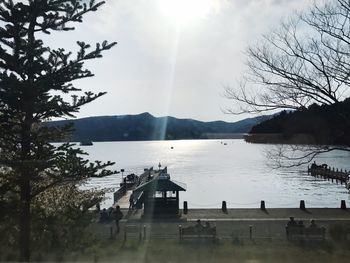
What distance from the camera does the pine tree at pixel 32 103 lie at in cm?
1030

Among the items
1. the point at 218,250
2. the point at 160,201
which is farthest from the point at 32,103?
the point at 160,201

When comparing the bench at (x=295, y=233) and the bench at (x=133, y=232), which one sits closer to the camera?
the bench at (x=295, y=233)

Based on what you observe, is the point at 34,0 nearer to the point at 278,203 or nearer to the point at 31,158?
the point at 31,158

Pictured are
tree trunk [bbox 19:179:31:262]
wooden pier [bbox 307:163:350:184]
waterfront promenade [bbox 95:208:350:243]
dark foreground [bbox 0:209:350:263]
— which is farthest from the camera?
wooden pier [bbox 307:163:350:184]

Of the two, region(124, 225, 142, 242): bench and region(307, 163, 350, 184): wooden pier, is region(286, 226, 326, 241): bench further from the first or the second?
region(307, 163, 350, 184): wooden pier

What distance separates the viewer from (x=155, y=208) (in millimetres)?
32781

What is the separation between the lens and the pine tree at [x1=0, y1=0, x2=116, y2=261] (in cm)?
1030

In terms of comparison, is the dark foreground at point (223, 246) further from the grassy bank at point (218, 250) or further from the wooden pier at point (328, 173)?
the wooden pier at point (328, 173)

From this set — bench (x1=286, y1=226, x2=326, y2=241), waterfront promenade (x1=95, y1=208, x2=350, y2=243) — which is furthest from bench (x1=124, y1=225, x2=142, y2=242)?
bench (x1=286, y1=226, x2=326, y2=241)

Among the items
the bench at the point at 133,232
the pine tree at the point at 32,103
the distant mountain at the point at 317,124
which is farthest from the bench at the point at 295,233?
the pine tree at the point at 32,103

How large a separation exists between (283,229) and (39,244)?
1520 cm

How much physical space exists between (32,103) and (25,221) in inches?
101

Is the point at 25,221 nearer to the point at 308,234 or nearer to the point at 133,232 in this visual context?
the point at 133,232

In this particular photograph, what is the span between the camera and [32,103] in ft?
34.3
